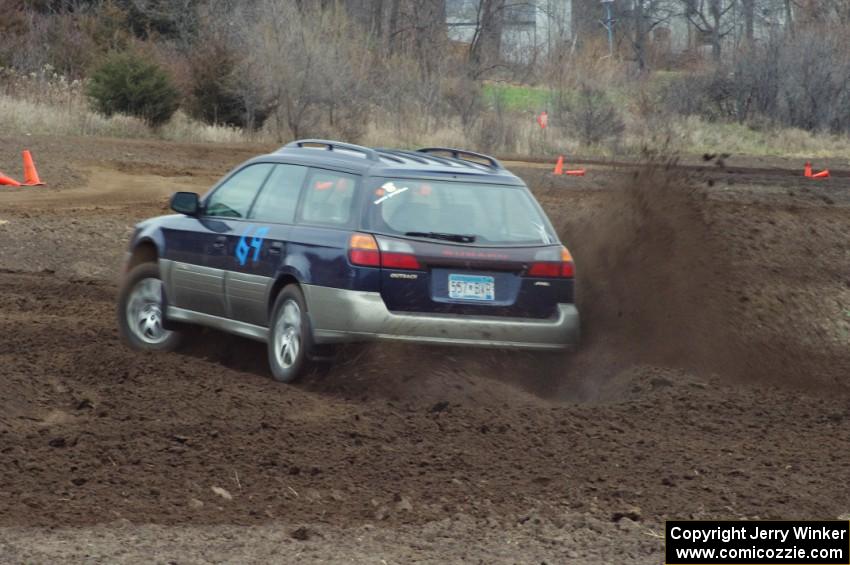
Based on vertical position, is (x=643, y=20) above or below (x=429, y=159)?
above

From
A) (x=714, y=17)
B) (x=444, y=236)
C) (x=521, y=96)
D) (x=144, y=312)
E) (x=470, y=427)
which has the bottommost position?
(x=470, y=427)

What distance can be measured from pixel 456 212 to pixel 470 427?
1.84 meters

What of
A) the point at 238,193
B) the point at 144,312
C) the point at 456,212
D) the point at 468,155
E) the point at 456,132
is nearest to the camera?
the point at 456,212

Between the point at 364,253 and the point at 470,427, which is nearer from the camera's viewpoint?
the point at 470,427

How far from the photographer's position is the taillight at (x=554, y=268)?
9.47m

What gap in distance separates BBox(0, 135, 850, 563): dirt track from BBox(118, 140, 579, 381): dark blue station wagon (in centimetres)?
33

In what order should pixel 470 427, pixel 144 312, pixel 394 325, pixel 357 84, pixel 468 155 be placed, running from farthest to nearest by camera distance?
pixel 357 84 → pixel 144 312 → pixel 468 155 → pixel 394 325 → pixel 470 427

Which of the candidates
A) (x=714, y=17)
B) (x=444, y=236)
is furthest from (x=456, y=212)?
(x=714, y=17)

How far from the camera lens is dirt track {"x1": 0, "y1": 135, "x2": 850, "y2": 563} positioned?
6.21 m

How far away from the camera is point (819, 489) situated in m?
6.96

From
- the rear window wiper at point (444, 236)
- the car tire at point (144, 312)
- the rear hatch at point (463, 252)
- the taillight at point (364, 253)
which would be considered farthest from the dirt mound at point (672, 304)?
the car tire at point (144, 312)

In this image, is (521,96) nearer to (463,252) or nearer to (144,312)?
(144,312)

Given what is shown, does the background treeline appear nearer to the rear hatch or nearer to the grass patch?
the grass patch

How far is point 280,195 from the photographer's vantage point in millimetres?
10055
